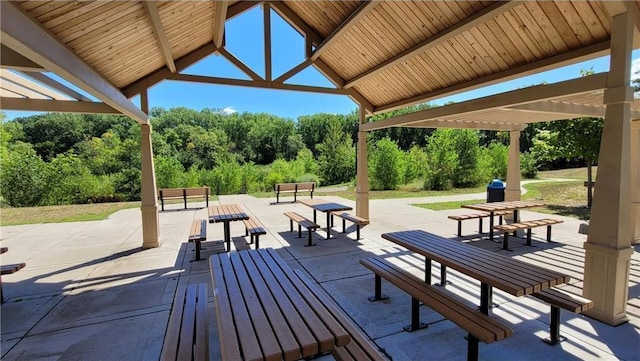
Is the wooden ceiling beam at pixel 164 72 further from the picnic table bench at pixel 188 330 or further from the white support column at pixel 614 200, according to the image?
the white support column at pixel 614 200

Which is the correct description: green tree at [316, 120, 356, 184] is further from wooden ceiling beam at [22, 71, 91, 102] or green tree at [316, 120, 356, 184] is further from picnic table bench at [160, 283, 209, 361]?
picnic table bench at [160, 283, 209, 361]

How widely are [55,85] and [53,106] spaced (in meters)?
1.16

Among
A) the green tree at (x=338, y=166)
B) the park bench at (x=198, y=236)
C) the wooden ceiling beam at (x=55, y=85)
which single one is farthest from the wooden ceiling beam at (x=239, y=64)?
the green tree at (x=338, y=166)

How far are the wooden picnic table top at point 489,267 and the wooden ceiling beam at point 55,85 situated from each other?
5077 millimetres

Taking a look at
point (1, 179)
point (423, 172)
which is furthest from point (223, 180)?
point (423, 172)

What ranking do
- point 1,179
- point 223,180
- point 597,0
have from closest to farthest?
point 597,0 → point 1,179 → point 223,180

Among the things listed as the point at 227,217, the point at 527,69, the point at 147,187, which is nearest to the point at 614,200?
the point at 527,69

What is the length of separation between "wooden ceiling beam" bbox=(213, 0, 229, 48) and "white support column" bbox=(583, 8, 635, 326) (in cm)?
448

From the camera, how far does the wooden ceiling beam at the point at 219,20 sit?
4.16 metres

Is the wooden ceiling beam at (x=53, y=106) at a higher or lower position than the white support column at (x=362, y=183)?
higher

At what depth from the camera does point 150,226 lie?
622 cm

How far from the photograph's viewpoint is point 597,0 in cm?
314

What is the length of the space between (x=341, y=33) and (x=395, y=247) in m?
4.32

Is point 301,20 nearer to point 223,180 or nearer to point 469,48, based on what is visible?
point 469,48
